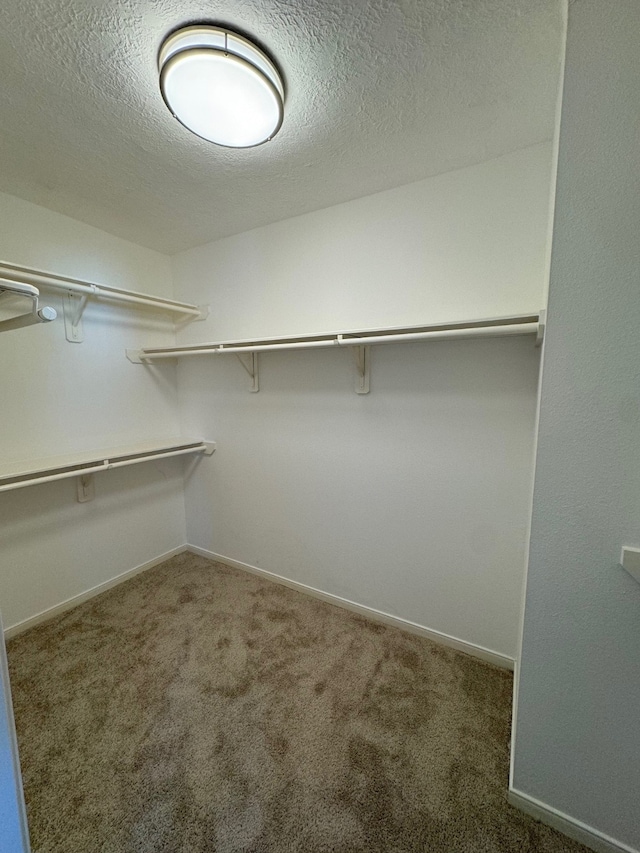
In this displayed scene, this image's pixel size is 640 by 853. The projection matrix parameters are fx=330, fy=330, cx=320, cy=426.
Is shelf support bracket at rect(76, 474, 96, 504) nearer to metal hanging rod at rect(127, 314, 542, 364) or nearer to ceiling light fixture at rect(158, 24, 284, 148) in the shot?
metal hanging rod at rect(127, 314, 542, 364)

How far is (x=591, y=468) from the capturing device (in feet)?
2.90

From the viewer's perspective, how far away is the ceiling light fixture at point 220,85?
0.93 meters

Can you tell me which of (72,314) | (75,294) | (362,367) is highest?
(75,294)

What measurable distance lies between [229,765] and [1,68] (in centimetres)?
240

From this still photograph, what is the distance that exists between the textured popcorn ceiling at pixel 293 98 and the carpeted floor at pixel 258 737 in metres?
2.32

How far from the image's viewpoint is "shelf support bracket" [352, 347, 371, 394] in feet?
5.69

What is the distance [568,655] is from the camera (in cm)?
96

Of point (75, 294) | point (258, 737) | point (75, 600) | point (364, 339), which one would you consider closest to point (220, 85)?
point (364, 339)

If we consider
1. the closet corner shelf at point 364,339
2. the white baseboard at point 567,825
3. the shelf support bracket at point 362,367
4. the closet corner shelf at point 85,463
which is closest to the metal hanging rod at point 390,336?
the closet corner shelf at point 364,339

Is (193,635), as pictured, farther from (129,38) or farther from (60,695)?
(129,38)

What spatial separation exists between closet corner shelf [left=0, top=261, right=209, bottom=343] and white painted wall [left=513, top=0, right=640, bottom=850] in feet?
6.52

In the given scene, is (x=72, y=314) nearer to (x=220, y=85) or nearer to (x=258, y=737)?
(x=220, y=85)

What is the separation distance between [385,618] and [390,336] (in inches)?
62.0

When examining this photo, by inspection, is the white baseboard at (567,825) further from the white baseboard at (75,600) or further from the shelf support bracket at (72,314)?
the shelf support bracket at (72,314)
